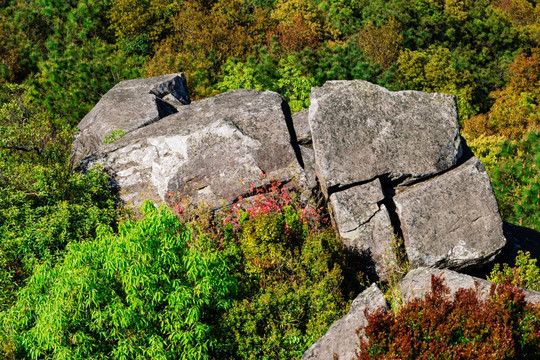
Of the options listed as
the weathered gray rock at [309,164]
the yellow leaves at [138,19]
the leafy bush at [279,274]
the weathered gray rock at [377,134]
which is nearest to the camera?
the leafy bush at [279,274]

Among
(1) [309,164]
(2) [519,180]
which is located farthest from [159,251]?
(2) [519,180]

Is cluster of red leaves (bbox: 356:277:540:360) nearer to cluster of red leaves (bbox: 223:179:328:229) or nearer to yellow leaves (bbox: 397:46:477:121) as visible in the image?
cluster of red leaves (bbox: 223:179:328:229)

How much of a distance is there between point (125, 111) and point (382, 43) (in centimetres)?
2314

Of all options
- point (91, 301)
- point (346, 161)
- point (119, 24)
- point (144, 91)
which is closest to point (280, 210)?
point (346, 161)

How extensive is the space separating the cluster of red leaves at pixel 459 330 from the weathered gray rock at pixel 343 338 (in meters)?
0.68

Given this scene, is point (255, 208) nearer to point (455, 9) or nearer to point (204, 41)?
point (204, 41)

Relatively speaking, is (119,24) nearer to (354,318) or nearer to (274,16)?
(274,16)

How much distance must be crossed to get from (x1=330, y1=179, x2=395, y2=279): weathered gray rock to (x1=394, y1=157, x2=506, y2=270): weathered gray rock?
1.32 ft

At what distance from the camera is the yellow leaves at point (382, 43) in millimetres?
34000

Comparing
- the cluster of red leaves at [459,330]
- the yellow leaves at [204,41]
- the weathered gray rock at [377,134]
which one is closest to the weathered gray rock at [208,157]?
the weathered gray rock at [377,134]

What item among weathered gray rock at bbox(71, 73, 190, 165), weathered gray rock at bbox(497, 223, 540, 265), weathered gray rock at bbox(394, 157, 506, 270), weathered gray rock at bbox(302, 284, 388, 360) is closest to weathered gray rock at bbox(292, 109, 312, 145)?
weathered gray rock at bbox(394, 157, 506, 270)

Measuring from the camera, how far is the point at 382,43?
34312 millimetres

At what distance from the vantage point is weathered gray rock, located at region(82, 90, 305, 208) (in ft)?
40.3

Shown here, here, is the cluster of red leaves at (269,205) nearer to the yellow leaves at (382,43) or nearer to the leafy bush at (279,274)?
the leafy bush at (279,274)
